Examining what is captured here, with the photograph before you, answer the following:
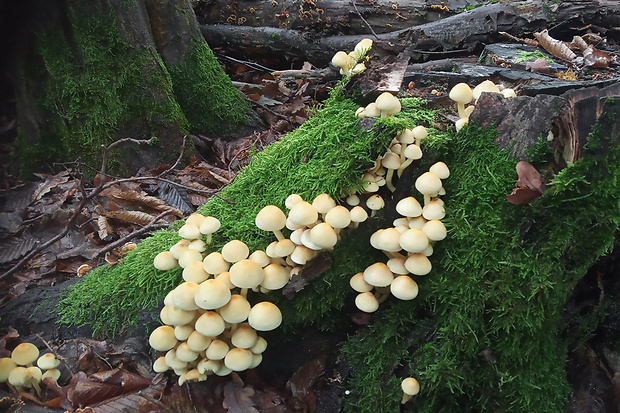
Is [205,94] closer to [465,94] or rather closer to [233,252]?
[233,252]

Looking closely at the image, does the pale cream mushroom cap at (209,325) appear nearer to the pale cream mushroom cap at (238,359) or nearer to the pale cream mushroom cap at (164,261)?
the pale cream mushroom cap at (238,359)

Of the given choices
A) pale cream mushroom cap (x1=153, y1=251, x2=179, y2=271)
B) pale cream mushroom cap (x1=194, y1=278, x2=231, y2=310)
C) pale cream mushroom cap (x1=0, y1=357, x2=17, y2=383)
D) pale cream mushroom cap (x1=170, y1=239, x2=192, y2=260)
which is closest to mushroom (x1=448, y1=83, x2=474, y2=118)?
pale cream mushroom cap (x1=194, y1=278, x2=231, y2=310)

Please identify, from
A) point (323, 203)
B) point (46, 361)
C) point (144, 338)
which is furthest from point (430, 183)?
point (46, 361)

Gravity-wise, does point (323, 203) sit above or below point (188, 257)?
above

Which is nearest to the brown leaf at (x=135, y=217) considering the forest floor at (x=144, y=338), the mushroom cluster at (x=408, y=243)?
the forest floor at (x=144, y=338)

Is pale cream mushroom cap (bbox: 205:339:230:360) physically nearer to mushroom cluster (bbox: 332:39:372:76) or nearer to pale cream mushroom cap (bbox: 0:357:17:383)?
pale cream mushroom cap (bbox: 0:357:17:383)

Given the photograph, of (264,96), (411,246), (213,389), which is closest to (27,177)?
(264,96)

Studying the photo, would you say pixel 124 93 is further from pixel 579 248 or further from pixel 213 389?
pixel 579 248
